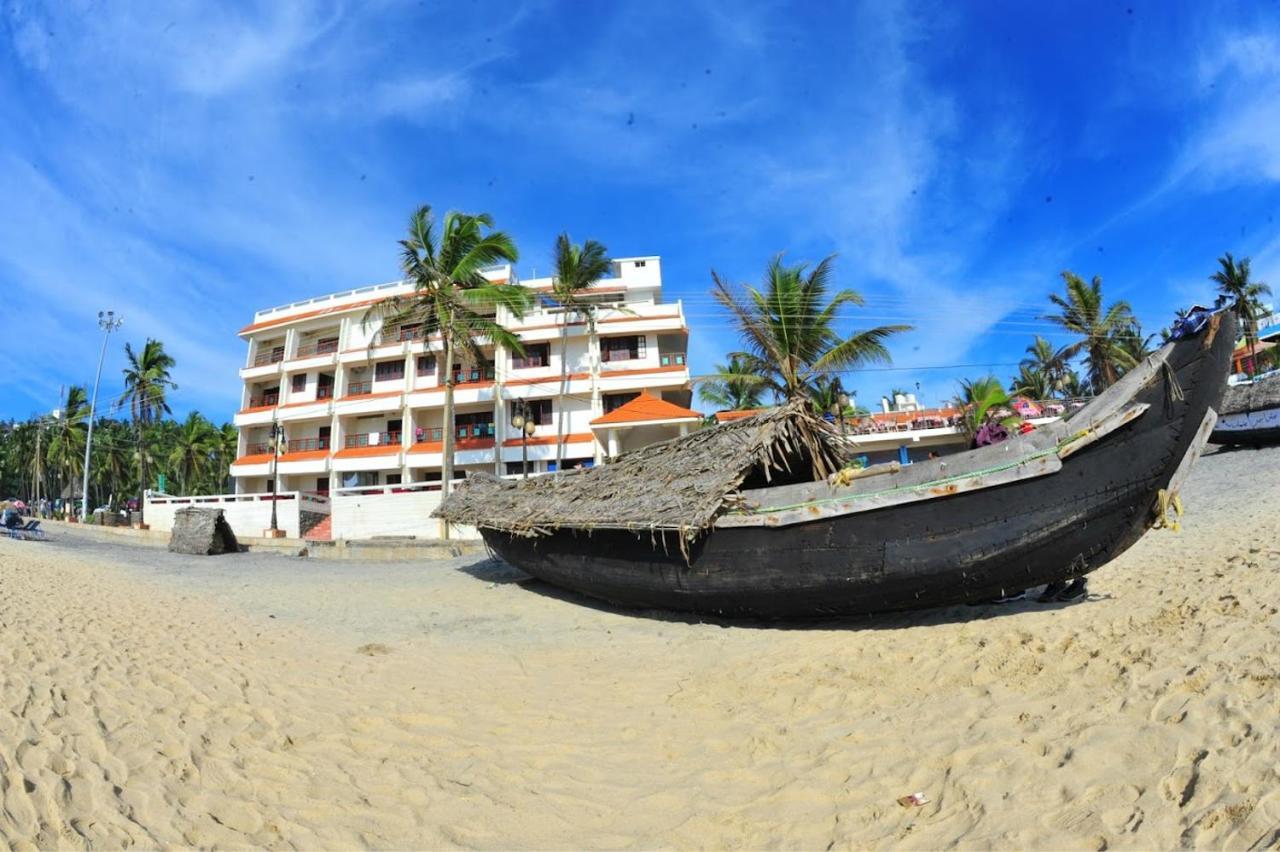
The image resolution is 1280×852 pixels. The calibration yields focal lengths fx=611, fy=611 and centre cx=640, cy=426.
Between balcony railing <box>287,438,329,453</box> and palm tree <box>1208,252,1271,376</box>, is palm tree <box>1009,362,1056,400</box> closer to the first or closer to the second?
palm tree <box>1208,252,1271,376</box>

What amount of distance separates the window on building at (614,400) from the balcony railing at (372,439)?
395 inches

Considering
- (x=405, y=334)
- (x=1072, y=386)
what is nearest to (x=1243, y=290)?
(x=1072, y=386)

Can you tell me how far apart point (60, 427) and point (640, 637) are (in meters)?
54.8

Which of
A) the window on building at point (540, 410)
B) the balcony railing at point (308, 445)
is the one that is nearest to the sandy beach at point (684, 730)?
the window on building at point (540, 410)

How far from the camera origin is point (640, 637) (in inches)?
282

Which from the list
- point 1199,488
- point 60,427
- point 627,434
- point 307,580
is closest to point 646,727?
point 307,580

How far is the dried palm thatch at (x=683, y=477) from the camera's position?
675 cm

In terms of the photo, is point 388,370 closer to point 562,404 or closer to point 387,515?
point 562,404

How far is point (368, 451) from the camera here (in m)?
27.5

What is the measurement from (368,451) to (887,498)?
86.1 feet

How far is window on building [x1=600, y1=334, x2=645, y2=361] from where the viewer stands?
2778cm

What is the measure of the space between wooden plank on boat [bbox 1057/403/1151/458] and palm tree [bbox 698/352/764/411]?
1353 cm

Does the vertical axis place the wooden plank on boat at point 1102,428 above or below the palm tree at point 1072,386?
below

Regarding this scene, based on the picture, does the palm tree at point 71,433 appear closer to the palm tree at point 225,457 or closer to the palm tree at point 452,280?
the palm tree at point 225,457
